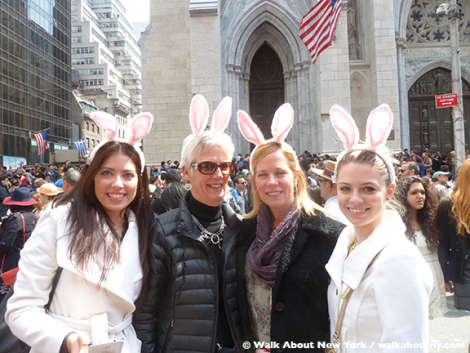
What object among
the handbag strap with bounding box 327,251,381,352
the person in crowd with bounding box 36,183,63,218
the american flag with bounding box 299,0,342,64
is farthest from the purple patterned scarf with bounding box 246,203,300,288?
the american flag with bounding box 299,0,342,64

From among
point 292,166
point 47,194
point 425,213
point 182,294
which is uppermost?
point 292,166

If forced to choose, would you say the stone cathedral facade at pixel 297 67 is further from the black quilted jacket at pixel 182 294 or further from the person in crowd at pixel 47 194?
the black quilted jacket at pixel 182 294

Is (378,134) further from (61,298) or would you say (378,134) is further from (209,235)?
(61,298)

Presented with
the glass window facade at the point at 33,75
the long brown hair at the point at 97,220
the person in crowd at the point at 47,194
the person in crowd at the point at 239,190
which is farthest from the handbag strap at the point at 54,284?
the glass window facade at the point at 33,75

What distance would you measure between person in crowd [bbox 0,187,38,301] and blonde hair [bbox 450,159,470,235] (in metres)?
5.26

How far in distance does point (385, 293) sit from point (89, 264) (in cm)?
155

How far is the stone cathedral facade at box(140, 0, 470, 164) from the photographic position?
46.2 ft

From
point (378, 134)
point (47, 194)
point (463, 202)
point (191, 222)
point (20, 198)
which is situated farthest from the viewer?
point (47, 194)

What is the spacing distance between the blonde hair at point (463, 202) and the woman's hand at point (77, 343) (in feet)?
12.7

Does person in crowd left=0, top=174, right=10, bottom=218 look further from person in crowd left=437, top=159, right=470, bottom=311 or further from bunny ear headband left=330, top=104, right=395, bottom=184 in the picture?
bunny ear headband left=330, top=104, right=395, bottom=184

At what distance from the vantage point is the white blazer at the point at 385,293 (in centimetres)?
162

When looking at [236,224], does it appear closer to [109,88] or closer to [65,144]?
[65,144]

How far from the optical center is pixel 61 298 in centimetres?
203

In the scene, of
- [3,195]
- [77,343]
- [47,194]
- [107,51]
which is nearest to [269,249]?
[77,343]
